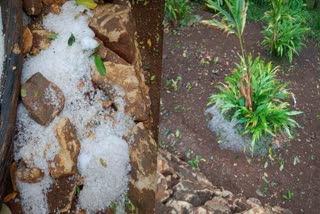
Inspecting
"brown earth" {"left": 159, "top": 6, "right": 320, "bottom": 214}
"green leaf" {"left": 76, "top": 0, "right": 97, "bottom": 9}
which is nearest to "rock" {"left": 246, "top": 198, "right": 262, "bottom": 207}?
"brown earth" {"left": 159, "top": 6, "right": 320, "bottom": 214}

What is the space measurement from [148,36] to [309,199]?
5.78ft

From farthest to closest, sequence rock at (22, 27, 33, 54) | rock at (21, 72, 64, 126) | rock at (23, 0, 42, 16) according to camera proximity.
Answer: rock at (23, 0, 42, 16), rock at (22, 27, 33, 54), rock at (21, 72, 64, 126)

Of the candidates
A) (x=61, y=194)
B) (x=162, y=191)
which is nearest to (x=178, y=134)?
(x=162, y=191)

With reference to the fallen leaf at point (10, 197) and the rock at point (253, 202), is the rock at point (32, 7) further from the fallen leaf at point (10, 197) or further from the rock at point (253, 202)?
the rock at point (253, 202)

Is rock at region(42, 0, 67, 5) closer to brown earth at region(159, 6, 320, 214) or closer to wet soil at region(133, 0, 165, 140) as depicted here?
wet soil at region(133, 0, 165, 140)

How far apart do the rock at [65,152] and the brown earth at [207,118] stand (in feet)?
2.36

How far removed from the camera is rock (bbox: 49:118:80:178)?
7.32ft

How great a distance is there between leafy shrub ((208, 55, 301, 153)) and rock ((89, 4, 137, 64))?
749 mm

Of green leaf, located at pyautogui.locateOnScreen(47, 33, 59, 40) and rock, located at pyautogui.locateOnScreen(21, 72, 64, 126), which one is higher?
green leaf, located at pyautogui.locateOnScreen(47, 33, 59, 40)

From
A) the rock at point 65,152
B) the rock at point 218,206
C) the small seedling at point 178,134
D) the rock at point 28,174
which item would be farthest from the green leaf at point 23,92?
the rock at point 218,206

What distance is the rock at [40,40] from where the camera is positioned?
258 cm

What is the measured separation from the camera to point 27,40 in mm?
2531

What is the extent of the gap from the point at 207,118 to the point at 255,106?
398 millimetres

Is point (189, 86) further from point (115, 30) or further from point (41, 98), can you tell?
point (41, 98)
